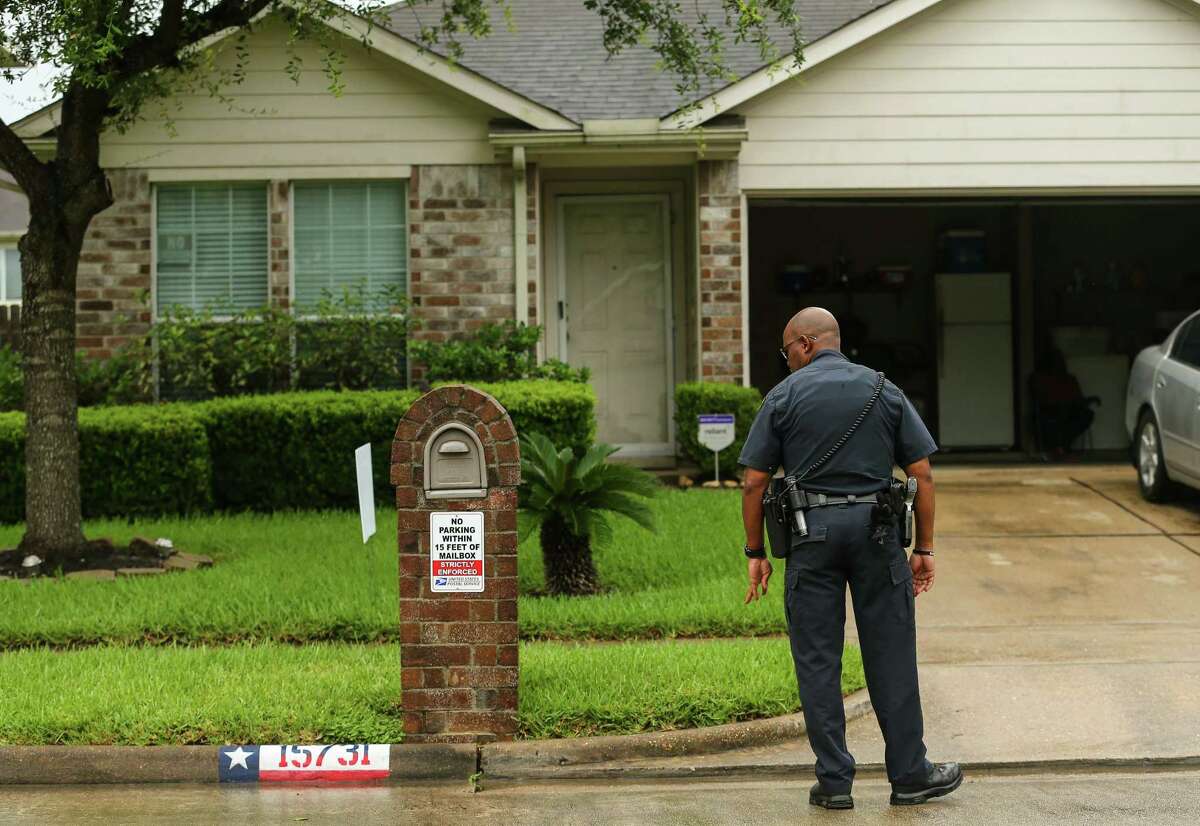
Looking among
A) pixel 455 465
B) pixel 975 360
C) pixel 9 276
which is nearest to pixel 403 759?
pixel 455 465

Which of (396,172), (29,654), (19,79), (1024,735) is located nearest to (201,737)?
(29,654)

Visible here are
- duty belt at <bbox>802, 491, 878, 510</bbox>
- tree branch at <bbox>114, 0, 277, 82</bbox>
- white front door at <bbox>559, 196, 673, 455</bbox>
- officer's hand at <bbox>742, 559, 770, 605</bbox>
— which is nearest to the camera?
duty belt at <bbox>802, 491, 878, 510</bbox>

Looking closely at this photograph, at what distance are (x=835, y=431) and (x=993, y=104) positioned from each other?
368 inches

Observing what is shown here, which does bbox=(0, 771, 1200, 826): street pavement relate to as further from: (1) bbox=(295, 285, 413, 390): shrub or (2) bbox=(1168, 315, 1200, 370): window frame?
(1) bbox=(295, 285, 413, 390): shrub

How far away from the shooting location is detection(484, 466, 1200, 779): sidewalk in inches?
249

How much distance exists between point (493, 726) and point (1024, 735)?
228 centimetres

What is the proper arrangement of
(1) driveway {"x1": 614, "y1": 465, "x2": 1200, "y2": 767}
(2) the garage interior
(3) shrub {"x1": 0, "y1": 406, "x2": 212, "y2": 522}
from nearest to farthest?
A: (1) driveway {"x1": 614, "y1": 465, "x2": 1200, "y2": 767}
(3) shrub {"x1": 0, "y1": 406, "x2": 212, "y2": 522}
(2) the garage interior

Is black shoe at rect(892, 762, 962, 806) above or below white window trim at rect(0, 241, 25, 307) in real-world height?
below

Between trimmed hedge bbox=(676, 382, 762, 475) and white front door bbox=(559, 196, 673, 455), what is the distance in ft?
4.48

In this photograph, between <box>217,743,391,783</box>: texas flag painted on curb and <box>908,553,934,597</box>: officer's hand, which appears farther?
<box>217,743,391,783</box>: texas flag painted on curb

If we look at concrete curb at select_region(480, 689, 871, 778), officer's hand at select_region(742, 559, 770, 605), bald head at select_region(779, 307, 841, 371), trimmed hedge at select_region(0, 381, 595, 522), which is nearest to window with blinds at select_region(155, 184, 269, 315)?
trimmed hedge at select_region(0, 381, 595, 522)

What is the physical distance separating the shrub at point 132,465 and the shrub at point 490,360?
2.15 metres

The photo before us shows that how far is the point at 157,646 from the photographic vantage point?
8.13 meters

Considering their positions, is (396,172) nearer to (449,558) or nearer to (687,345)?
(687,345)
